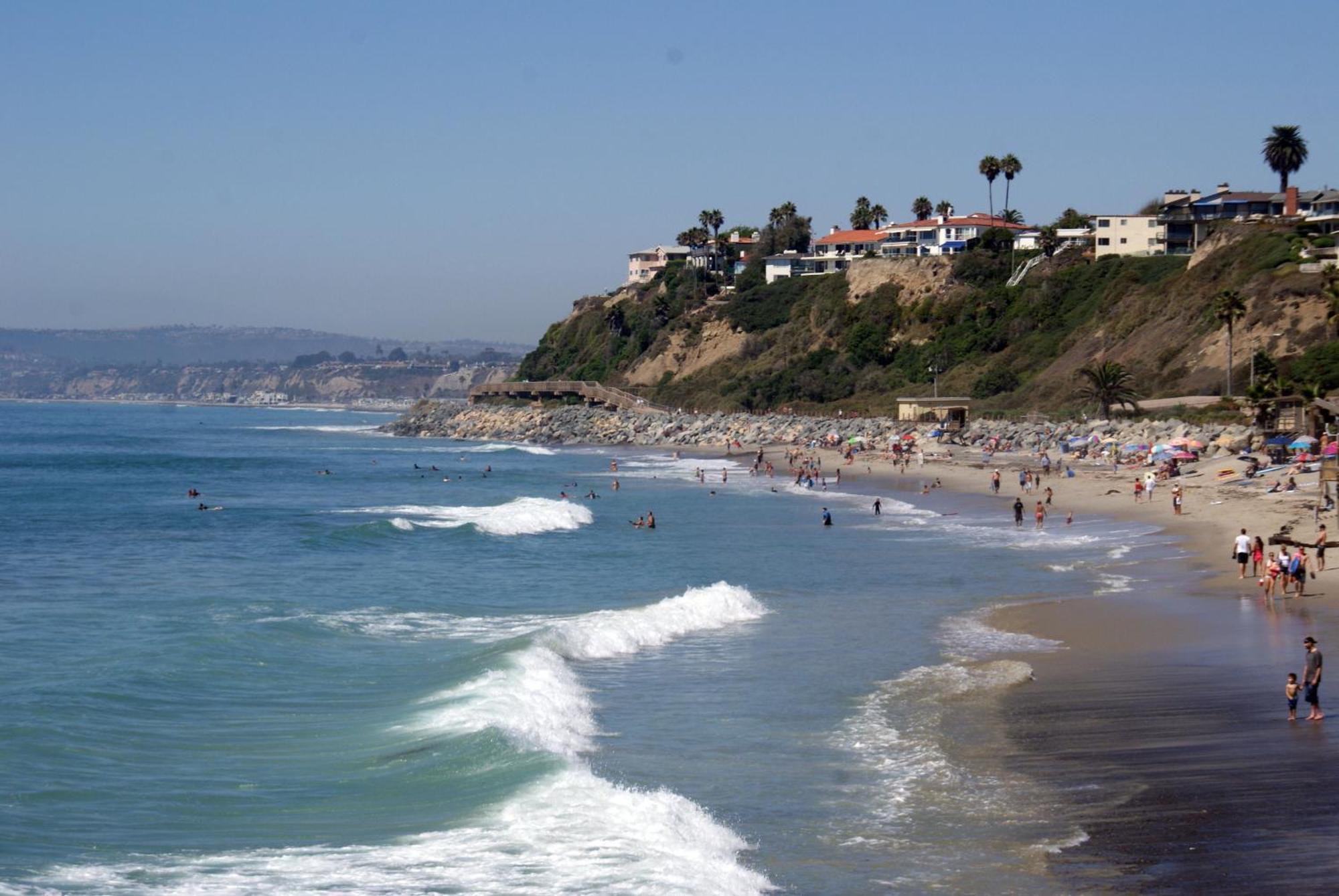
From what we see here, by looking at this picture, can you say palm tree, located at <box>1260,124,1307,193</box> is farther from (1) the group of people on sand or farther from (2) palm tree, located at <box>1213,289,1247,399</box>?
(1) the group of people on sand

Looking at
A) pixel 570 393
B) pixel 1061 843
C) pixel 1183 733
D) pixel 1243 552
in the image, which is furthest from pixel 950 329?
pixel 1061 843

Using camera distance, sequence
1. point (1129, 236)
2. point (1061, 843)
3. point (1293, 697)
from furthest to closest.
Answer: point (1129, 236) < point (1293, 697) < point (1061, 843)

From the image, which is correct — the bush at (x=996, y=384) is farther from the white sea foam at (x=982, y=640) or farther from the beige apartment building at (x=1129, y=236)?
the white sea foam at (x=982, y=640)

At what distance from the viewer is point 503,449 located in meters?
94.1

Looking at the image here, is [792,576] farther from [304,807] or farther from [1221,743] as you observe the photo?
[304,807]

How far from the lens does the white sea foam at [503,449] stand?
295 feet

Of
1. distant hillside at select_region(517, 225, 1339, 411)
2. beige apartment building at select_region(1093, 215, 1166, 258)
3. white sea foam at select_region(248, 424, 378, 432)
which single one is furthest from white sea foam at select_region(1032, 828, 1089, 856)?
white sea foam at select_region(248, 424, 378, 432)

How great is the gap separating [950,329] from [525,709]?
3220 inches

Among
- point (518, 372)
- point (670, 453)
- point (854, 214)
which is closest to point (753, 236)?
point (854, 214)

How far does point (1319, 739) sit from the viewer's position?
1368cm

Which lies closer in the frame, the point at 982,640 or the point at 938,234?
the point at 982,640

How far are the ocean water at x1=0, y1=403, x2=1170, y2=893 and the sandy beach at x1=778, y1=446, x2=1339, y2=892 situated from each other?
56 centimetres

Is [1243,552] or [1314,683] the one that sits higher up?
[1243,552]

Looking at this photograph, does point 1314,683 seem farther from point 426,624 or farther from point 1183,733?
point 426,624
